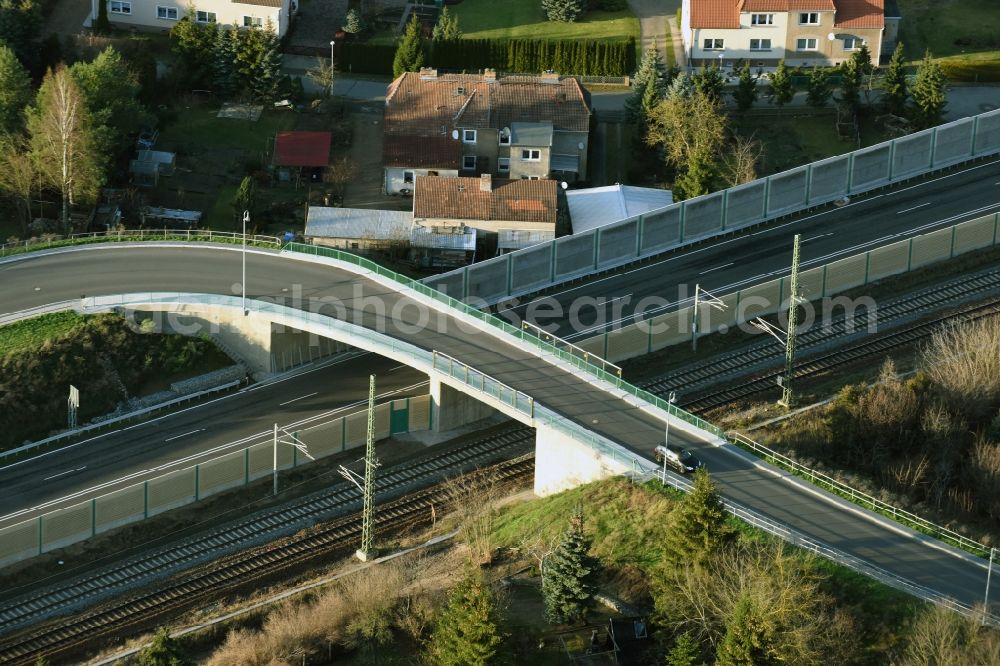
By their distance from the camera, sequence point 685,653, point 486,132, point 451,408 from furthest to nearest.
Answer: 1. point 486,132
2. point 451,408
3. point 685,653

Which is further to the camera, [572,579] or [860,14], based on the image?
[860,14]

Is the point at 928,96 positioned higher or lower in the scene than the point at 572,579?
higher

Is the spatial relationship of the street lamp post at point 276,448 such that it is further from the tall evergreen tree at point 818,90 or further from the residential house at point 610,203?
the tall evergreen tree at point 818,90

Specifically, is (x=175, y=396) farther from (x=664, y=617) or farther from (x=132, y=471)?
(x=664, y=617)

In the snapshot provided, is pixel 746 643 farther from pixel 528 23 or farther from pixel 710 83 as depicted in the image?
pixel 528 23

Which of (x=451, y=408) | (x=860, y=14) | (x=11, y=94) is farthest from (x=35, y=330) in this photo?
(x=860, y=14)

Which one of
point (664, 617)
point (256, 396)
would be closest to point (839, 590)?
point (664, 617)

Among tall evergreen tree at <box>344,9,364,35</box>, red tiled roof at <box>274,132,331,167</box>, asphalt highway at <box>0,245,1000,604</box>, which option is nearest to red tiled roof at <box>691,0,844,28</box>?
tall evergreen tree at <box>344,9,364,35</box>
